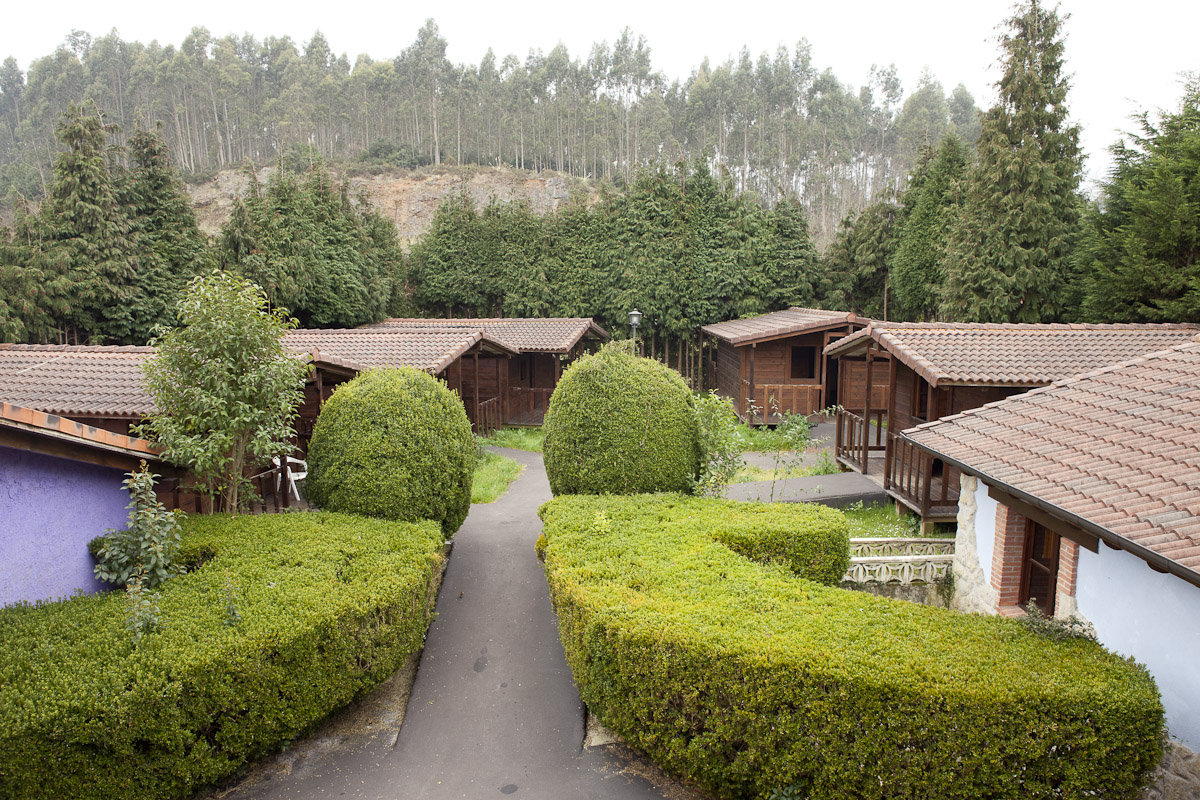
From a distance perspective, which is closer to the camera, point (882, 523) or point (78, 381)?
point (78, 381)

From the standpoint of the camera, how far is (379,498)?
9055mm

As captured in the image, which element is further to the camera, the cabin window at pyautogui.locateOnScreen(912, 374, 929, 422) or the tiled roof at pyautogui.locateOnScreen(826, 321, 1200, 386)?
the cabin window at pyautogui.locateOnScreen(912, 374, 929, 422)

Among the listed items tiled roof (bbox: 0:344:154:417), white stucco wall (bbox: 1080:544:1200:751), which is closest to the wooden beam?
white stucco wall (bbox: 1080:544:1200:751)

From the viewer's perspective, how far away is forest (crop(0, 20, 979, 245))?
197 ft

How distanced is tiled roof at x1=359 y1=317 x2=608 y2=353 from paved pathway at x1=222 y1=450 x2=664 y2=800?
42.5ft

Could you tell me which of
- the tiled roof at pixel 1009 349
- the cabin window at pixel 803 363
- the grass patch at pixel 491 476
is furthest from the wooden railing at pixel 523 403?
the tiled roof at pixel 1009 349

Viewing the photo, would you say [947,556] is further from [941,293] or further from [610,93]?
[610,93]

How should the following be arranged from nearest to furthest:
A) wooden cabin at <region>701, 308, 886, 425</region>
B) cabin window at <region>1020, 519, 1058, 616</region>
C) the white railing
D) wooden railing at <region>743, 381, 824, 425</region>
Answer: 1. cabin window at <region>1020, 519, 1058, 616</region>
2. the white railing
3. wooden cabin at <region>701, 308, 886, 425</region>
4. wooden railing at <region>743, 381, 824, 425</region>

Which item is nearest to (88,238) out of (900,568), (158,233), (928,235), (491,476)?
(158,233)

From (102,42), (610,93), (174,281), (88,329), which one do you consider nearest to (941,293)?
(174,281)

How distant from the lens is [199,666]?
5344mm

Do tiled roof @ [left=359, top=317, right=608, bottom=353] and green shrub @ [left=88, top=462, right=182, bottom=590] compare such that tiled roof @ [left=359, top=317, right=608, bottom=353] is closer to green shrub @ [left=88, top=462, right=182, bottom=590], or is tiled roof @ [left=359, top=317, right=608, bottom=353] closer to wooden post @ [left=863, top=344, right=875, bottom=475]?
wooden post @ [left=863, top=344, right=875, bottom=475]

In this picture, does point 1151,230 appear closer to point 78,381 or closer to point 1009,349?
point 1009,349

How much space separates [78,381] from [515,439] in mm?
11239
